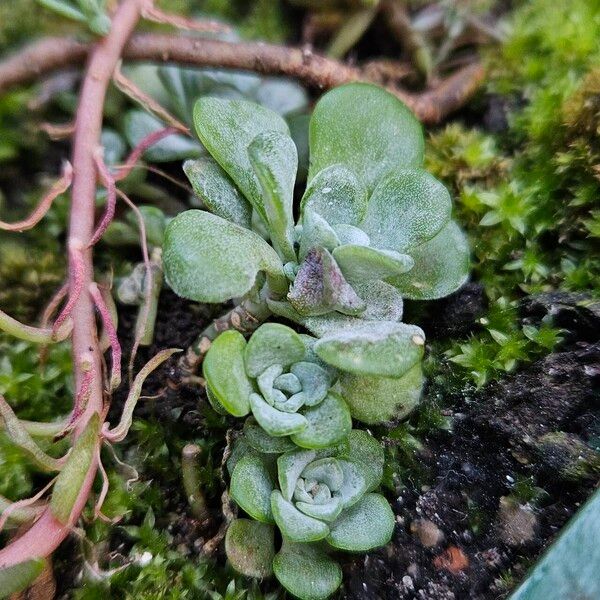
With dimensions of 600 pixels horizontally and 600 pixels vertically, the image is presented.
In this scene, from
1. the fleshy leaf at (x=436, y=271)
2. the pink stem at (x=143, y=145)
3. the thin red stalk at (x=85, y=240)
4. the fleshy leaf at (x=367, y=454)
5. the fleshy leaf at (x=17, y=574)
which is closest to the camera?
the fleshy leaf at (x=17, y=574)

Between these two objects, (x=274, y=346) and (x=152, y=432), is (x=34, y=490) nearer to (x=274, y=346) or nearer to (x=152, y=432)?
Result: (x=152, y=432)

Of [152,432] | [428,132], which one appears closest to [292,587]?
[152,432]

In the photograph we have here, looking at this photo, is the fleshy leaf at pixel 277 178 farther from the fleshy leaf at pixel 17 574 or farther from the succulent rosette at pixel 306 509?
the fleshy leaf at pixel 17 574

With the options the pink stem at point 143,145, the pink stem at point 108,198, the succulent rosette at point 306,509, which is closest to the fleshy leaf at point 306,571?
the succulent rosette at point 306,509

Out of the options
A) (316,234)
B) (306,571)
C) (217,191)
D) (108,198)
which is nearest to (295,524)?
(306,571)

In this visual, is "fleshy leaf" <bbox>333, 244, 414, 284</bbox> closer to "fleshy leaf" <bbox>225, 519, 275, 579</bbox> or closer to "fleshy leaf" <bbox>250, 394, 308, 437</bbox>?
"fleshy leaf" <bbox>250, 394, 308, 437</bbox>

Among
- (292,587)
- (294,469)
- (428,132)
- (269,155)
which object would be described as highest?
(428,132)
